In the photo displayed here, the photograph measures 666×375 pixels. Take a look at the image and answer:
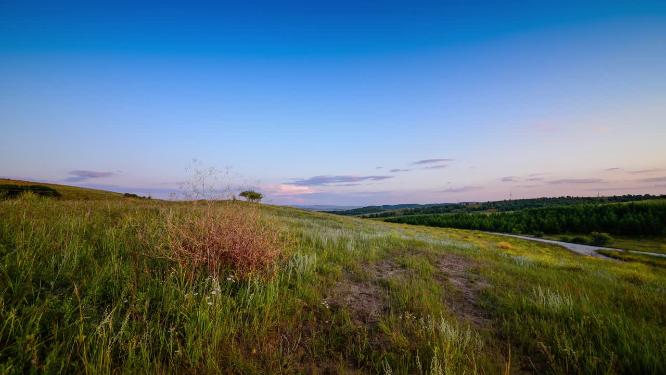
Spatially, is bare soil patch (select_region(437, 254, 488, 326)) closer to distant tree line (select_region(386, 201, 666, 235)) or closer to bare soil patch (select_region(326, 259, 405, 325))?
bare soil patch (select_region(326, 259, 405, 325))

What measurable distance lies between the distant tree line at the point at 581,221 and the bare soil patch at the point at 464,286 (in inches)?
4566

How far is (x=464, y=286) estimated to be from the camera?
20.4 feet

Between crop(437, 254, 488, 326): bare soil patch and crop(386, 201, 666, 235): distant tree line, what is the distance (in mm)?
115971

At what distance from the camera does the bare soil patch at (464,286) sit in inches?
180

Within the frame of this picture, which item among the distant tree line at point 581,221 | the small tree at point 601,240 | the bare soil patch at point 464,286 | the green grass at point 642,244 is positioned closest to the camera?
the bare soil patch at point 464,286

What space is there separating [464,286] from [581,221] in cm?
13394

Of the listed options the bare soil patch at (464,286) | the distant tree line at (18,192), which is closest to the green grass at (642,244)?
the bare soil patch at (464,286)

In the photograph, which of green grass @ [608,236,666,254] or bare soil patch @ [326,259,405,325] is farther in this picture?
green grass @ [608,236,666,254]

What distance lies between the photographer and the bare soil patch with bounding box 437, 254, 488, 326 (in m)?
4.58

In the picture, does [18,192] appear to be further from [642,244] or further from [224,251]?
[642,244]

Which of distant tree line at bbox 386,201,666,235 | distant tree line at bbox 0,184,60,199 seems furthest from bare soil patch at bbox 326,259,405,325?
distant tree line at bbox 386,201,666,235

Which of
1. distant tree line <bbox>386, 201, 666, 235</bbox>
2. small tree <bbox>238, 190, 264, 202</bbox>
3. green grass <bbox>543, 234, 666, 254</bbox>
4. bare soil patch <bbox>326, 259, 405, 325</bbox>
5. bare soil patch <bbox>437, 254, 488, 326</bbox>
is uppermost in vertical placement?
small tree <bbox>238, 190, 264, 202</bbox>

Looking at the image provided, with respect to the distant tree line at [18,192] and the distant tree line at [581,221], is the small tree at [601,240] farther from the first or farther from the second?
the distant tree line at [18,192]

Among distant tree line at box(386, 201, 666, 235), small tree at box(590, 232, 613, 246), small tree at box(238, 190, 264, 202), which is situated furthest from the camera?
distant tree line at box(386, 201, 666, 235)
